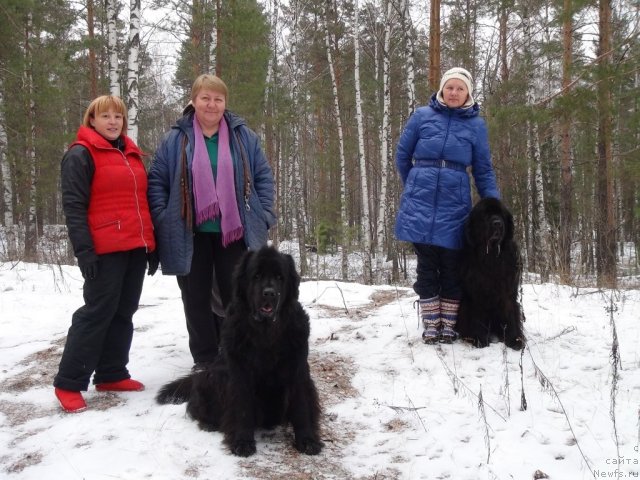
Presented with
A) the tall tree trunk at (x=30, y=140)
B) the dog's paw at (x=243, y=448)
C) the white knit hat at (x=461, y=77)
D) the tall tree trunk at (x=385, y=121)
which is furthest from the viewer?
the tall tree trunk at (x=385, y=121)

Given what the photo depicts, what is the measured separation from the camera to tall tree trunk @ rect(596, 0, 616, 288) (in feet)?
27.5

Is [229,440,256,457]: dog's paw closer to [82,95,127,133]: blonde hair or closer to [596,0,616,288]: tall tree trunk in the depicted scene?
[82,95,127,133]: blonde hair

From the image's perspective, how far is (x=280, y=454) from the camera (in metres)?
2.86

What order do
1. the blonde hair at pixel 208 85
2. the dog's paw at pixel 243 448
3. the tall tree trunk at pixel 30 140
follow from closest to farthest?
1. the dog's paw at pixel 243 448
2. the blonde hair at pixel 208 85
3. the tall tree trunk at pixel 30 140

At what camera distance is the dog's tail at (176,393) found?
11.3 feet

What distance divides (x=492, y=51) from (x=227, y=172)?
16813 mm

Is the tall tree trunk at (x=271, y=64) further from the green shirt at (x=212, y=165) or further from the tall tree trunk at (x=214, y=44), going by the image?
the green shirt at (x=212, y=165)

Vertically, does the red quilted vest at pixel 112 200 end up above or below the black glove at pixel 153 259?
above

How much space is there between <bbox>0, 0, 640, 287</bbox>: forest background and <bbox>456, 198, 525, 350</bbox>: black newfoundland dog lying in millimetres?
4286

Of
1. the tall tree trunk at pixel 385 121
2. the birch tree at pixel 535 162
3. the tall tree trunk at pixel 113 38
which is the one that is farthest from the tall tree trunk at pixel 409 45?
the tall tree trunk at pixel 113 38

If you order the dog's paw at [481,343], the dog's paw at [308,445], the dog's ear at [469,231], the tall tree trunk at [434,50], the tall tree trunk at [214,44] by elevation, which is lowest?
the dog's paw at [308,445]

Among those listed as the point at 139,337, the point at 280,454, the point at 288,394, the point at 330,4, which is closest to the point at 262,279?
the point at 288,394

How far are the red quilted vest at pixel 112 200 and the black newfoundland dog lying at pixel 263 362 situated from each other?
991 mm

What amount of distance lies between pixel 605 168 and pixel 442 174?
10.1 meters
